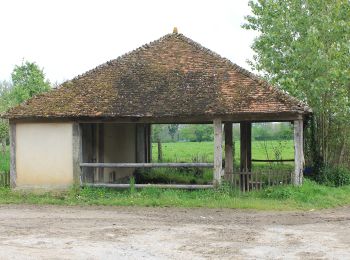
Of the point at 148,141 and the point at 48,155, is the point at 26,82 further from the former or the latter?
the point at 48,155

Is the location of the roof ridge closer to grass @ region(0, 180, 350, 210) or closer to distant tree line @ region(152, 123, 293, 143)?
grass @ region(0, 180, 350, 210)

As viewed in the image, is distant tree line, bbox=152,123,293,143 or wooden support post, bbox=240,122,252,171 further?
distant tree line, bbox=152,123,293,143

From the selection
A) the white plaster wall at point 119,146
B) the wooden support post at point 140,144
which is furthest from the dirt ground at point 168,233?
the wooden support post at point 140,144

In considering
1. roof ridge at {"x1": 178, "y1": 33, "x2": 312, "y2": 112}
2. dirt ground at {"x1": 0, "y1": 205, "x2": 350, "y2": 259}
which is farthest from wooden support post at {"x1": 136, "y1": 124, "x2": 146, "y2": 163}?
dirt ground at {"x1": 0, "y1": 205, "x2": 350, "y2": 259}

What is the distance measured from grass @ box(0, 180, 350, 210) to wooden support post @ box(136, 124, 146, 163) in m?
6.80

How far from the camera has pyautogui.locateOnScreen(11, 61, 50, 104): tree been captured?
3525 centimetres

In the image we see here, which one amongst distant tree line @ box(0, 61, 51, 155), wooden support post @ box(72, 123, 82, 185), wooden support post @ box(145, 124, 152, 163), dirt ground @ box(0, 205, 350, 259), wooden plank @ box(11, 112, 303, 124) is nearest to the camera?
dirt ground @ box(0, 205, 350, 259)

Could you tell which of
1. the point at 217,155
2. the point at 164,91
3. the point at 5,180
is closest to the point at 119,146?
the point at 164,91

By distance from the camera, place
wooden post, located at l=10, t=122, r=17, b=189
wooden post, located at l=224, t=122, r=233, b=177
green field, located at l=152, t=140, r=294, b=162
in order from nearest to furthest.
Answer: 1. wooden post, located at l=10, t=122, r=17, b=189
2. wooden post, located at l=224, t=122, r=233, b=177
3. green field, located at l=152, t=140, r=294, b=162

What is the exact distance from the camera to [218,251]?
9586 millimetres

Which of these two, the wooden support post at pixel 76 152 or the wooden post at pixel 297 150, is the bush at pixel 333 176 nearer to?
the wooden post at pixel 297 150

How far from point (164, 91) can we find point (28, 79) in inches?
795

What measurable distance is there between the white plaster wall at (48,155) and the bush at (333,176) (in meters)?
8.96

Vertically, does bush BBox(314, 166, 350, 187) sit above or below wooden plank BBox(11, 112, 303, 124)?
below
